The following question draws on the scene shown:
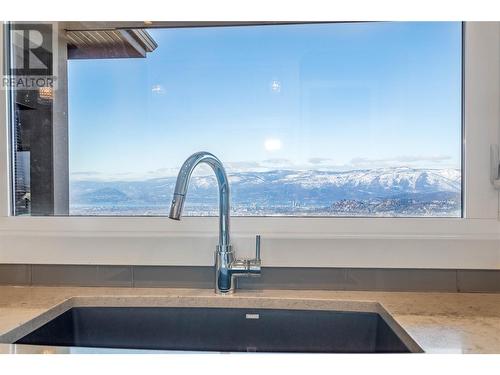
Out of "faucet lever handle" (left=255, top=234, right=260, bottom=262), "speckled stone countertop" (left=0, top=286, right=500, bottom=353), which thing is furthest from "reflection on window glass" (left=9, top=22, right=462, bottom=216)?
"speckled stone countertop" (left=0, top=286, right=500, bottom=353)

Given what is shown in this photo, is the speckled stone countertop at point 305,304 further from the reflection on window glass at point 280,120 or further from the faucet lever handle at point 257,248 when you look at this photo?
the reflection on window glass at point 280,120

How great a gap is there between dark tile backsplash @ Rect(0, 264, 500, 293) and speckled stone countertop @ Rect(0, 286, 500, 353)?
0.09ft

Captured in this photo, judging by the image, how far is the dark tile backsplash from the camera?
100cm

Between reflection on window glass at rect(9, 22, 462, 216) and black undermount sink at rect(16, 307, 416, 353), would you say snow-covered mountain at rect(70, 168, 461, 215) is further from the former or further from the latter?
black undermount sink at rect(16, 307, 416, 353)

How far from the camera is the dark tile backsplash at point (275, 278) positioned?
1.00m

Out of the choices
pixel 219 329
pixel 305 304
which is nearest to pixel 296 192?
pixel 305 304

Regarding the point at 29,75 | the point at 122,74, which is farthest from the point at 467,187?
the point at 29,75

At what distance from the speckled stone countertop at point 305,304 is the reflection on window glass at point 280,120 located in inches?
9.2

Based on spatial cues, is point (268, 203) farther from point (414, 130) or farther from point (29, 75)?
point (29, 75)

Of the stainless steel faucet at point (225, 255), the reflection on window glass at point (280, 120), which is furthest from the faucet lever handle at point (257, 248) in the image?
the reflection on window glass at point (280, 120)

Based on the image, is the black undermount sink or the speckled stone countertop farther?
the black undermount sink

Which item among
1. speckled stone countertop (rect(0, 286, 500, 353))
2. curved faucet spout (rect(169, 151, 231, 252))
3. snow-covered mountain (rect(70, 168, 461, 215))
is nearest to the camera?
speckled stone countertop (rect(0, 286, 500, 353))

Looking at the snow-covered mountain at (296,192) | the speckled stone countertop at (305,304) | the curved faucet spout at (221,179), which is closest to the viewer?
the speckled stone countertop at (305,304)
